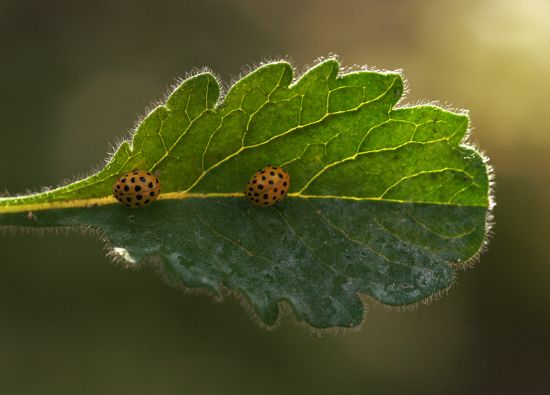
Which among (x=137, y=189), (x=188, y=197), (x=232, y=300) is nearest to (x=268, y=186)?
(x=188, y=197)

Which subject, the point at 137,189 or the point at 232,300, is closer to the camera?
the point at 137,189

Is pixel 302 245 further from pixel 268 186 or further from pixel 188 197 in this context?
pixel 188 197

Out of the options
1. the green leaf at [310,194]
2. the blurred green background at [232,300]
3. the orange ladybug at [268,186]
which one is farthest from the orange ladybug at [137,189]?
the blurred green background at [232,300]

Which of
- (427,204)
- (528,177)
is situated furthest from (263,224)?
(528,177)

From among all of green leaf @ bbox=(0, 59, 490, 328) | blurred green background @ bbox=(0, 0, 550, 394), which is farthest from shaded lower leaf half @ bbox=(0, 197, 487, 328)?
blurred green background @ bbox=(0, 0, 550, 394)

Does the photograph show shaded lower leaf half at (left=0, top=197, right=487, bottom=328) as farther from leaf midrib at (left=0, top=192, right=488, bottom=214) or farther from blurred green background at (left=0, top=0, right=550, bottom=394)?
blurred green background at (left=0, top=0, right=550, bottom=394)

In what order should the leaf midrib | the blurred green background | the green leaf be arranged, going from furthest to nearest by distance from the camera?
1. the blurred green background
2. the leaf midrib
3. the green leaf
